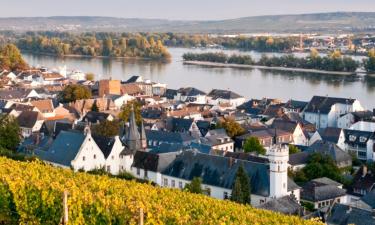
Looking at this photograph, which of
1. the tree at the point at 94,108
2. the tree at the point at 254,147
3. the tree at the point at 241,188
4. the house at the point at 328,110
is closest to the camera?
the tree at the point at 241,188

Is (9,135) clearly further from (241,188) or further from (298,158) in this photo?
(298,158)

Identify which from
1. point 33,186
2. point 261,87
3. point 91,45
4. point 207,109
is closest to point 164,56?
point 91,45

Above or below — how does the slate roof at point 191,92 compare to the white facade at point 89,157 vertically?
below

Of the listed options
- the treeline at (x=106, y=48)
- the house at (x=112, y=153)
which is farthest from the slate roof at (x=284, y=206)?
the treeline at (x=106, y=48)

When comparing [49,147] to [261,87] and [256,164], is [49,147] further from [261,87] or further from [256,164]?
[261,87]

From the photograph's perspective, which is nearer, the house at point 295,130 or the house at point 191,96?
the house at point 295,130

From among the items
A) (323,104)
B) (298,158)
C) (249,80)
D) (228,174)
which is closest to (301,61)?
(249,80)

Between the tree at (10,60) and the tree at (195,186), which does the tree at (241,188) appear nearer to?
the tree at (195,186)

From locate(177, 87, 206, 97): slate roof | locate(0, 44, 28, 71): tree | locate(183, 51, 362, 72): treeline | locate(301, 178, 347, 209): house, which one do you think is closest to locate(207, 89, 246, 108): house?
locate(177, 87, 206, 97): slate roof

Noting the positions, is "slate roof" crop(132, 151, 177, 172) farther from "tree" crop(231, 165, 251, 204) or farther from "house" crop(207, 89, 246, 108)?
"house" crop(207, 89, 246, 108)
